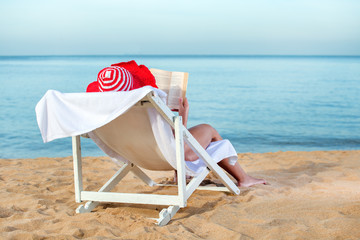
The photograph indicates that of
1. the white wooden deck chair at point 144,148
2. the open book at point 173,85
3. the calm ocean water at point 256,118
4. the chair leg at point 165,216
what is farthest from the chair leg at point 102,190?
the calm ocean water at point 256,118

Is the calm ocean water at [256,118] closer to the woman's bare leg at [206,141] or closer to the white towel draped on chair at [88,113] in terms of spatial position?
the woman's bare leg at [206,141]

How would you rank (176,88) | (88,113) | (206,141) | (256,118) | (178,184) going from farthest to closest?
(256,118) < (206,141) < (176,88) < (178,184) < (88,113)

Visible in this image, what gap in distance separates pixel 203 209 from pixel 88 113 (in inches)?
49.8

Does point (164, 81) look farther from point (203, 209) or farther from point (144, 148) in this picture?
point (203, 209)

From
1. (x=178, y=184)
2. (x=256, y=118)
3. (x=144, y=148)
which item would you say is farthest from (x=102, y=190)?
(x=256, y=118)

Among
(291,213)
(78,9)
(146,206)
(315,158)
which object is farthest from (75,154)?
(78,9)

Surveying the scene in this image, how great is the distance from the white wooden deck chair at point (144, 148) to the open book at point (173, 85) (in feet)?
0.99

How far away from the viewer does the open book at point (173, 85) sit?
123 inches

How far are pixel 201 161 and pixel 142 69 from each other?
1004 mm

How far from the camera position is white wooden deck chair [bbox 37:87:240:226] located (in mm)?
2838

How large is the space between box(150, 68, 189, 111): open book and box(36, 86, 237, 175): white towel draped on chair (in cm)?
28

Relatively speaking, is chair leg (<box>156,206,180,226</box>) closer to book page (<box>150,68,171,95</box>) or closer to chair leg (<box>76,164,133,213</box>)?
chair leg (<box>76,164,133,213</box>)

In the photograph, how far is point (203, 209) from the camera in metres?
3.38

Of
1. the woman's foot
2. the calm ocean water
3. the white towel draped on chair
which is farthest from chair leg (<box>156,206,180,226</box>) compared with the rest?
the calm ocean water
